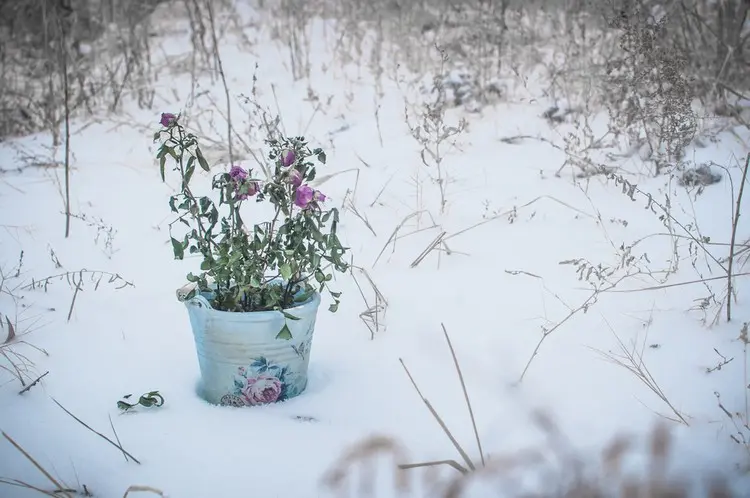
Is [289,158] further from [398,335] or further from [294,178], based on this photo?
[398,335]

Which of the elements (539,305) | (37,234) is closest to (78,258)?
(37,234)

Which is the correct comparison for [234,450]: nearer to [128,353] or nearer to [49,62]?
[128,353]

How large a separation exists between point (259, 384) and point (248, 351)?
0.34 ft

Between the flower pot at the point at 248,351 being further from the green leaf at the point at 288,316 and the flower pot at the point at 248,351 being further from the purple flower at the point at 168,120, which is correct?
the purple flower at the point at 168,120

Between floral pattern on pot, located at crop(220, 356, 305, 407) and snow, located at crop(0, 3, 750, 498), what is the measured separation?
4 cm

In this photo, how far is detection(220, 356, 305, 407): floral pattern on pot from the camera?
1969 mm

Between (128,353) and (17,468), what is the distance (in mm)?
682

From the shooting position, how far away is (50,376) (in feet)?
7.09

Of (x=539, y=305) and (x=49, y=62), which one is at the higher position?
(x=49, y=62)

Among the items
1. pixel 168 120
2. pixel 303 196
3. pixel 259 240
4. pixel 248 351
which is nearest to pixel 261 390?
pixel 248 351

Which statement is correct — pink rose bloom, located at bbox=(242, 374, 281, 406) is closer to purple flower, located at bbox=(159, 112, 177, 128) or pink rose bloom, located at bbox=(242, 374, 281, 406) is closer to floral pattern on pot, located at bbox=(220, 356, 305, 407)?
floral pattern on pot, located at bbox=(220, 356, 305, 407)

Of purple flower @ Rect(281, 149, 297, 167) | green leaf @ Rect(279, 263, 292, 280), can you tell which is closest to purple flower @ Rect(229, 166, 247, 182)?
purple flower @ Rect(281, 149, 297, 167)

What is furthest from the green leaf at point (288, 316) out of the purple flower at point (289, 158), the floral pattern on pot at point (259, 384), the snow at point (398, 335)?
the purple flower at point (289, 158)

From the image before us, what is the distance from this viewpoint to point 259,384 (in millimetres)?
1986
